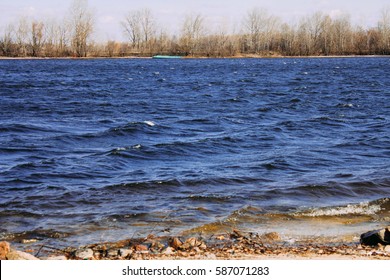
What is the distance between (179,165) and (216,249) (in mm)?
6828

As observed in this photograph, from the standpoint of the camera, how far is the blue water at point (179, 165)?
10.1 metres

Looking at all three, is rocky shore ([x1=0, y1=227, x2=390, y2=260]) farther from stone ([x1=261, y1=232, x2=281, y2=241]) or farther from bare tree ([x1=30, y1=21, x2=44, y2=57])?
bare tree ([x1=30, y1=21, x2=44, y2=57])

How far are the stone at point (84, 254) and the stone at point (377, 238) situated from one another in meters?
3.70

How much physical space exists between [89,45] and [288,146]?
90.3 m

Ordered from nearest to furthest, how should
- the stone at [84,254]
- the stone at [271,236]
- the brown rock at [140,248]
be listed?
1. the stone at [84,254]
2. the brown rock at [140,248]
3. the stone at [271,236]

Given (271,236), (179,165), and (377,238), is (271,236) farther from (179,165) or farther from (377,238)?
(179,165)

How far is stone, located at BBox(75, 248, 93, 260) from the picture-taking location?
7416 millimetres

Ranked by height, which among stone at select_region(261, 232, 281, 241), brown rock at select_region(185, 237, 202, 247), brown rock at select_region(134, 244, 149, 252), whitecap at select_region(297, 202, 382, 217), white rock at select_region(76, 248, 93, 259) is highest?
white rock at select_region(76, 248, 93, 259)

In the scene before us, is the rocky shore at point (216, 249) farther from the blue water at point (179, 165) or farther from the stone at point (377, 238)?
the blue water at point (179, 165)

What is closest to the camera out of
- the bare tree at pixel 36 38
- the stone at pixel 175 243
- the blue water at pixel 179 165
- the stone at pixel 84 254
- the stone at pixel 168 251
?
the stone at pixel 84 254

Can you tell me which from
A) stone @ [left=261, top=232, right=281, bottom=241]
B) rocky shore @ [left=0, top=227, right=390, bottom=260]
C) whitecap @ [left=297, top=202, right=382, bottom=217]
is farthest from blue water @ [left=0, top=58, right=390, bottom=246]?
rocky shore @ [left=0, top=227, right=390, bottom=260]

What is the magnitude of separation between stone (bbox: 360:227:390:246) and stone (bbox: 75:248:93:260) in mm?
3703

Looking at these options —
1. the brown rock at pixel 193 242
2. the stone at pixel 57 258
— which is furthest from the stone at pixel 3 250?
the brown rock at pixel 193 242

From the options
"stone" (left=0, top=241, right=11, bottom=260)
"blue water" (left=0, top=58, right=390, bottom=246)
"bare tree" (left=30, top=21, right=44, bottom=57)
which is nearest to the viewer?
"stone" (left=0, top=241, right=11, bottom=260)
